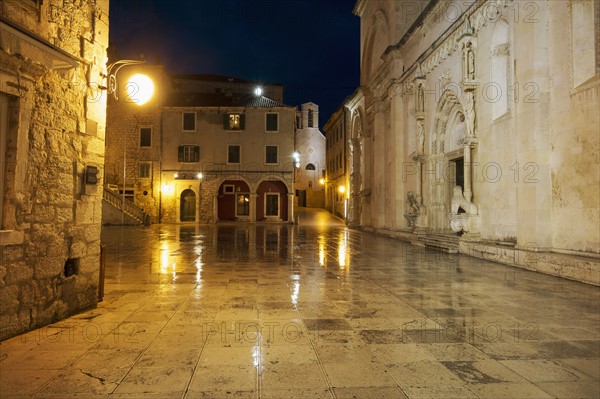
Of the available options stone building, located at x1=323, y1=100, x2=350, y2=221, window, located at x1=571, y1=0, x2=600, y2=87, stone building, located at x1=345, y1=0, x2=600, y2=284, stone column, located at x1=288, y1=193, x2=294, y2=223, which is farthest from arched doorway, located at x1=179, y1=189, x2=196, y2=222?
window, located at x1=571, y1=0, x2=600, y2=87

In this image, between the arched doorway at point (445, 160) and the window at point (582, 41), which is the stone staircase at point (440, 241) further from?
the window at point (582, 41)

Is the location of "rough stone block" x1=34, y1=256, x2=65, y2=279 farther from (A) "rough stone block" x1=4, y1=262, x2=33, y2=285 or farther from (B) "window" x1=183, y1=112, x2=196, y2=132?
(B) "window" x1=183, y1=112, x2=196, y2=132

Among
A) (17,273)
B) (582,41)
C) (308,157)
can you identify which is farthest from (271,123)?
(17,273)

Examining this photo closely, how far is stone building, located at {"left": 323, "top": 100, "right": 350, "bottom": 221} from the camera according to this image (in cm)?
4122

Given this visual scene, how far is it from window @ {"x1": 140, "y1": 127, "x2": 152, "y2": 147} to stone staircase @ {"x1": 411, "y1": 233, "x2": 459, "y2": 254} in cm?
2553

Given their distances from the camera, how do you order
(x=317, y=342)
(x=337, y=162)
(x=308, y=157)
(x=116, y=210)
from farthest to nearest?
(x=308, y=157) → (x=337, y=162) → (x=116, y=210) → (x=317, y=342)

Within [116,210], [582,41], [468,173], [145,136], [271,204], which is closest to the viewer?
[582,41]

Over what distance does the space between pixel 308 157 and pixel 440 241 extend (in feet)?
153

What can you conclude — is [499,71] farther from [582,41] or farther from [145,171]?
[145,171]

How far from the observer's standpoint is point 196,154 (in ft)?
112

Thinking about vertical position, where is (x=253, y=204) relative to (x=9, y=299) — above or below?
above

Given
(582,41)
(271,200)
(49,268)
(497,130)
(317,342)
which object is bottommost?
(317,342)

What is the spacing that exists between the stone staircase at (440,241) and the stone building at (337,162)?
22.0 meters

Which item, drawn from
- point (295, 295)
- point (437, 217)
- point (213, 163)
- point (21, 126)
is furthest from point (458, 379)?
point (213, 163)
